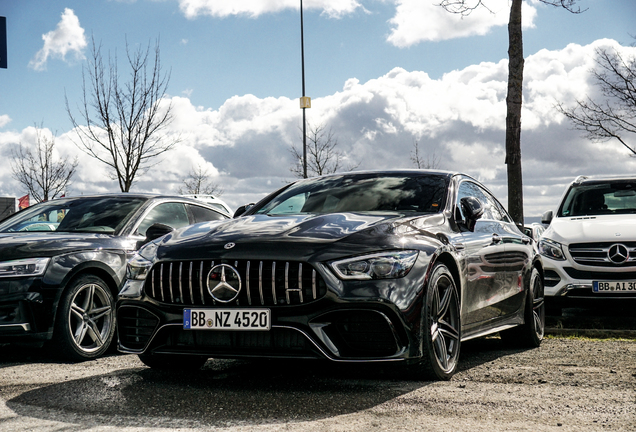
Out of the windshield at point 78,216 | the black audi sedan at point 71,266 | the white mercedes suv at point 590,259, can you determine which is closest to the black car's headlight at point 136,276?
the black audi sedan at point 71,266

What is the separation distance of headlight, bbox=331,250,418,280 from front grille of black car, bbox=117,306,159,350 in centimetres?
126

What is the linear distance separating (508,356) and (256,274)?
296 centimetres

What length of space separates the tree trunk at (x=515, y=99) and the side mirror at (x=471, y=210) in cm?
684

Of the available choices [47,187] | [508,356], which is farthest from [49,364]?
[47,187]

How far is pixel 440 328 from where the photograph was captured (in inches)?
191

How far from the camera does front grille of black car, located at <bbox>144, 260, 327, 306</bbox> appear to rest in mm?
4324

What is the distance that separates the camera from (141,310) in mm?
4801

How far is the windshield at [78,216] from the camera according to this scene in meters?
7.26

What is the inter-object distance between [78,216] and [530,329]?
14.9 ft

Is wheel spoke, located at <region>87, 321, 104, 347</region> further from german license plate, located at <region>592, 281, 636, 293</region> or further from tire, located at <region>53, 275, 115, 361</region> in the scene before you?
german license plate, located at <region>592, 281, 636, 293</region>

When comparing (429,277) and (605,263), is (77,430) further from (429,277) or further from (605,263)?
(605,263)

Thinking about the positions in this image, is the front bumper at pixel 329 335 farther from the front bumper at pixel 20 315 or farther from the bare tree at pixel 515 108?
the bare tree at pixel 515 108

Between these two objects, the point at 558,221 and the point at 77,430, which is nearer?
the point at 77,430

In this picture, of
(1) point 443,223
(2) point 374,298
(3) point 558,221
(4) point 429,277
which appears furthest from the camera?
(3) point 558,221
